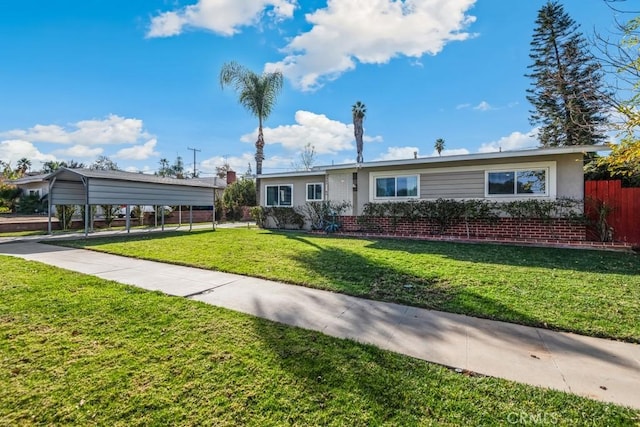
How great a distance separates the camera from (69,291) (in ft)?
15.1

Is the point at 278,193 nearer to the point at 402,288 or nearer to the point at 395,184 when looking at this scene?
the point at 395,184

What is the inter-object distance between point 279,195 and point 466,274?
11709mm

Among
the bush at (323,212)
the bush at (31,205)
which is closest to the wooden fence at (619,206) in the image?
the bush at (323,212)

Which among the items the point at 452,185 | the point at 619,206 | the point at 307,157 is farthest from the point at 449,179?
the point at 307,157

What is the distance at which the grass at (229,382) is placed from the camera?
2.05 m

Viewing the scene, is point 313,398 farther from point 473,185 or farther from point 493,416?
point 473,185

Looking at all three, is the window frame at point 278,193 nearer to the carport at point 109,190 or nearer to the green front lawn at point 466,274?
the carport at point 109,190

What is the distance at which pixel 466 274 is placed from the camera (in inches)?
230

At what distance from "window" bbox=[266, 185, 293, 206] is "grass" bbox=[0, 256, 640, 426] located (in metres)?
12.4

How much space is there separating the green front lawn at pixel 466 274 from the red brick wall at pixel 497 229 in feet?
5.73

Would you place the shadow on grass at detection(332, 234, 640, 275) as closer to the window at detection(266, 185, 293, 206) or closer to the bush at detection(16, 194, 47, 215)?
the window at detection(266, 185, 293, 206)

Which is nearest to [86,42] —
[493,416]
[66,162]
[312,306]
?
[312,306]

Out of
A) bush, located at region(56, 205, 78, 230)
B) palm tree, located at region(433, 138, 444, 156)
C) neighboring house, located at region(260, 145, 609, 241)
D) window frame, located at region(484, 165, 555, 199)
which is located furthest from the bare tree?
window frame, located at region(484, 165, 555, 199)

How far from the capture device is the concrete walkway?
257 cm
